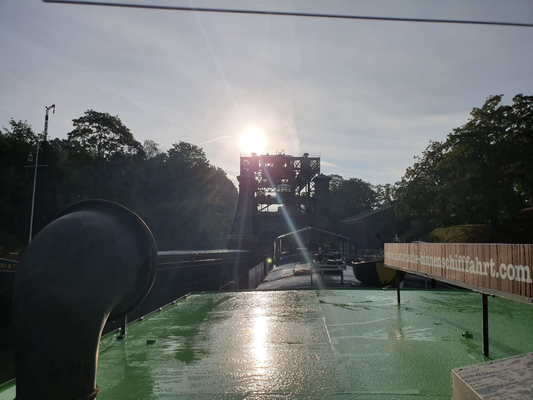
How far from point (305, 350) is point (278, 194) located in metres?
51.6

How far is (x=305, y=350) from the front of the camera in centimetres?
594

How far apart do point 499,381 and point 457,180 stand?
33.4 meters

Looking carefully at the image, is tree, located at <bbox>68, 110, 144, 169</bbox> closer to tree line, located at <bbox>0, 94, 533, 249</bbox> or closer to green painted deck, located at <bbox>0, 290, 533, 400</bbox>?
tree line, located at <bbox>0, 94, 533, 249</bbox>

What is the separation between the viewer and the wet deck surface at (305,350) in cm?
441

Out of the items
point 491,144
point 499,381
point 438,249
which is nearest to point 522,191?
point 491,144

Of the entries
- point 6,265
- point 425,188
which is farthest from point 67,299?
point 425,188

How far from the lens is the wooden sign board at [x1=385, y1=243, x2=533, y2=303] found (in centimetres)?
380

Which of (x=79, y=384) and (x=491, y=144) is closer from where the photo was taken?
(x=79, y=384)

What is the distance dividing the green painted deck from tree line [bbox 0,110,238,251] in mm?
11449

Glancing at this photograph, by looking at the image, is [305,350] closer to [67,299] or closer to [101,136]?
[67,299]

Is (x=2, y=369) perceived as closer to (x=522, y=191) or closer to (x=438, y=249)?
(x=438, y=249)

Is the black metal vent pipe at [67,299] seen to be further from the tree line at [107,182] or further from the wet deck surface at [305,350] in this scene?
the tree line at [107,182]

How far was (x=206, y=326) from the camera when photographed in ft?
25.9

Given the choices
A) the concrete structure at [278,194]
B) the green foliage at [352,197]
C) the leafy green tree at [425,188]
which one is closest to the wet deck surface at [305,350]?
the leafy green tree at [425,188]
